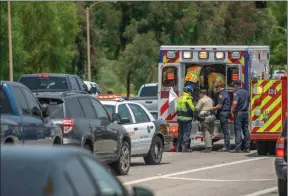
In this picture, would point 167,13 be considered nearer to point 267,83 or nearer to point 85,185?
point 267,83

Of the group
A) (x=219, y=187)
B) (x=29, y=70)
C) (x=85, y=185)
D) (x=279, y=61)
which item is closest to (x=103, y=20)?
(x=29, y=70)

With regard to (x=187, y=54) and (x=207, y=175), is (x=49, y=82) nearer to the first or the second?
(x=187, y=54)

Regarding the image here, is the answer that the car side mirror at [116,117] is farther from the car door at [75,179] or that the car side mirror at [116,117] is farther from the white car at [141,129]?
the car door at [75,179]

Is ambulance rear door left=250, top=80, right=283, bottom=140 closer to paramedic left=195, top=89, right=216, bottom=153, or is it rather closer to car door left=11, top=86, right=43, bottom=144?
paramedic left=195, top=89, right=216, bottom=153

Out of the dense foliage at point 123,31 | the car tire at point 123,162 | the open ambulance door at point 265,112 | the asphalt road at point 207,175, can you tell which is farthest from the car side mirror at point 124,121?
the dense foliage at point 123,31

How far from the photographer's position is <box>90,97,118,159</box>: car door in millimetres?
18609

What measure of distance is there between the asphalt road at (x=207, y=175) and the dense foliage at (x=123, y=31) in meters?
28.5

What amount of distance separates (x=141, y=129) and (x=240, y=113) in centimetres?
491

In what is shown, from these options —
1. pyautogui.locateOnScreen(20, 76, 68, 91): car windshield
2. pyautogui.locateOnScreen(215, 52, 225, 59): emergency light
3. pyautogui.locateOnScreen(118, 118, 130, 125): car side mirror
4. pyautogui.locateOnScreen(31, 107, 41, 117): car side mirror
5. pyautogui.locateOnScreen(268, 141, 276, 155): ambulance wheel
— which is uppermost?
pyautogui.locateOnScreen(215, 52, 225, 59): emergency light

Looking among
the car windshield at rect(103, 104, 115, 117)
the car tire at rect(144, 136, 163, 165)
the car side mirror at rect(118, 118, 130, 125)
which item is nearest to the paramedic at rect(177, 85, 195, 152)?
the car tire at rect(144, 136, 163, 165)

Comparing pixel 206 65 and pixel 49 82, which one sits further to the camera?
pixel 49 82

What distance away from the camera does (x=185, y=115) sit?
84.1ft

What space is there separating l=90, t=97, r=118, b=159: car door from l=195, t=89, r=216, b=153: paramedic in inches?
276

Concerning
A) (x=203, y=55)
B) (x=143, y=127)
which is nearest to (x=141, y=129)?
(x=143, y=127)
